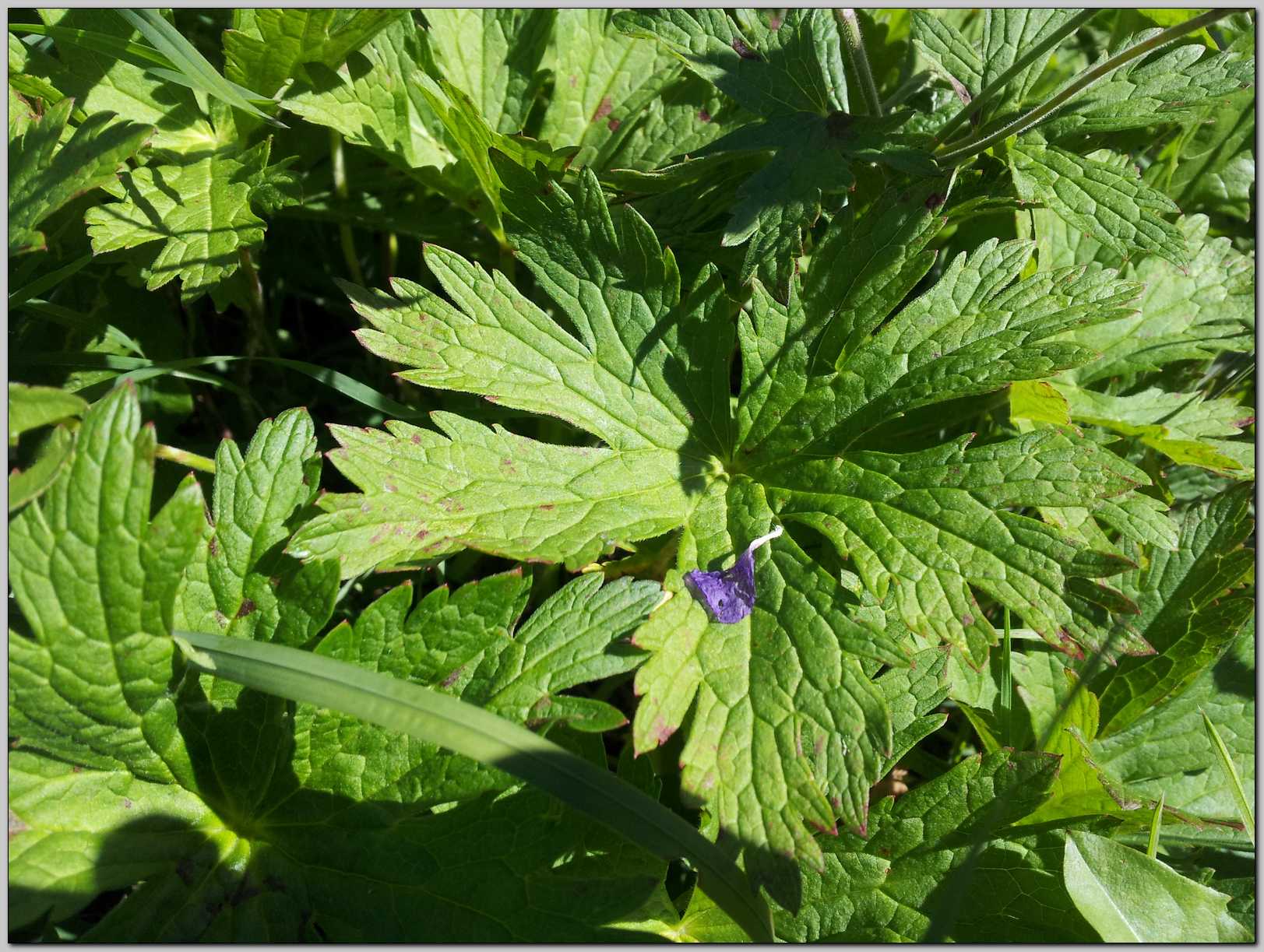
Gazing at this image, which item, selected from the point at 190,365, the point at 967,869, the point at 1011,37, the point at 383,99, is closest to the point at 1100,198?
the point at 1011,37

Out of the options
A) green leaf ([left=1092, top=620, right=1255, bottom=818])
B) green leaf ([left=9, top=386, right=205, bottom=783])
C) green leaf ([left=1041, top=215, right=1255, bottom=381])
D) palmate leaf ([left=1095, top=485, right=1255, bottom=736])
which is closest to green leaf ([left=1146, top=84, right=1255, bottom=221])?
green leaf ([left=1041, top=215, right=1255, bottom=381])

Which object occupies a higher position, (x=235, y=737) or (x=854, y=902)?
(x=235, y=737)

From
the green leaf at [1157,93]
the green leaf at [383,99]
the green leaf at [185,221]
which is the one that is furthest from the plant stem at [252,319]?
the green leaf at [1157,93]

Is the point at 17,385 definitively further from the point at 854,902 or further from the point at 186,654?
the point at 854,902

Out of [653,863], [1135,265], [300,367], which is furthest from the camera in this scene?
[1135,265]

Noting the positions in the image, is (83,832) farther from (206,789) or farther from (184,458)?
(184,458)

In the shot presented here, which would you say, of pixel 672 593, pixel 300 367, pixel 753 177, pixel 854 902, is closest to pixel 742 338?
pixel 753 177

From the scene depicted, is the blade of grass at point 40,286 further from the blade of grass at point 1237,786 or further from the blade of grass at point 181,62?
the blade of grass at point 1237,786

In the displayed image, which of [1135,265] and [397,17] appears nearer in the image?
[397,17]

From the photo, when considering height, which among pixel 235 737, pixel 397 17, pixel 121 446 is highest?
pixel 397 17
